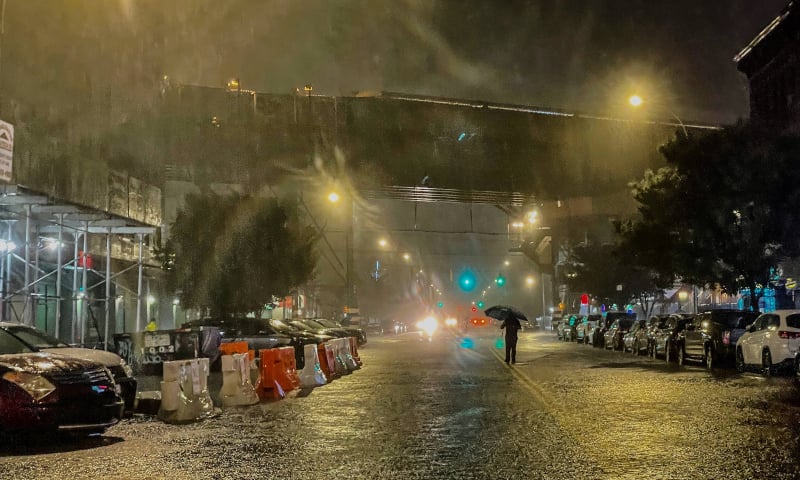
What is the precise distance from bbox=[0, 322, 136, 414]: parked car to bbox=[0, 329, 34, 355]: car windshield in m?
0.05

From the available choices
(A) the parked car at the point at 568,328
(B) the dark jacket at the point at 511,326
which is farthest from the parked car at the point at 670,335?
(A) the parked car at the point at 568,328

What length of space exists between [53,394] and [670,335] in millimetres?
18880

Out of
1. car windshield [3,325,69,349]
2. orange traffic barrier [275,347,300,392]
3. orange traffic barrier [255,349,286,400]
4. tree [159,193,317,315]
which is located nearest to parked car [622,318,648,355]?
tree [159,193,317,315]

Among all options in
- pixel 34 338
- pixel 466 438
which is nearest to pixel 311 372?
pixel 34 338

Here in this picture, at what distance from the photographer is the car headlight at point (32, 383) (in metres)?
8.91

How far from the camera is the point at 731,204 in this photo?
2328 centimetres

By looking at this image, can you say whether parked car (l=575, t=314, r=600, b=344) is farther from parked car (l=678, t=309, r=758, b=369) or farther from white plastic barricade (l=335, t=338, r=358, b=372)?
white plastic barricade (l=335, t=338, r=358, b=372)

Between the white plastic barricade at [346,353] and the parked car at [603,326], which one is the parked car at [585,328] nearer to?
the parked car at [603,326]

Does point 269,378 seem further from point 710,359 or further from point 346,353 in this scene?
point 710,359

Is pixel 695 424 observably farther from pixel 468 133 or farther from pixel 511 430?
pixel 468 133

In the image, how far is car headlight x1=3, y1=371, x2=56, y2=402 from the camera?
8914 millimetres

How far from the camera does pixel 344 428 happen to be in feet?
33.1

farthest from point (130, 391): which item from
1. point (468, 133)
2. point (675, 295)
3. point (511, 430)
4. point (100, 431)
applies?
point (675, 295)

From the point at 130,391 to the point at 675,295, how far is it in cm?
4442
